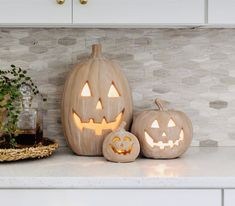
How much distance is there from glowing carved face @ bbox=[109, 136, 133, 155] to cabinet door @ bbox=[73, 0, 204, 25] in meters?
0.46

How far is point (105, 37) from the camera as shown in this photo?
2.39 metres

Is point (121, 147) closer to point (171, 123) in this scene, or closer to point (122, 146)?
point (122, 146)

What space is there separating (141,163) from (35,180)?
48cm

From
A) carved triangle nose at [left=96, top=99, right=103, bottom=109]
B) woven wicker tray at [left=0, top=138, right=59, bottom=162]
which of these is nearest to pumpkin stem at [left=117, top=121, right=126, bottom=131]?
carved triangle nose at [left=96, top=99, right=103, bottom=109]

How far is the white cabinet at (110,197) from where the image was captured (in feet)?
5.70

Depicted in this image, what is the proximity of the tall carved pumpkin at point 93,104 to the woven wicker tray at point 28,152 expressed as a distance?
0.45 feet

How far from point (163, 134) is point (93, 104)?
0.32 m

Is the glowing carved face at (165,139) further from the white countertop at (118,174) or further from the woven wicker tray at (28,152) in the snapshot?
the woven wicker tray at (28,152)

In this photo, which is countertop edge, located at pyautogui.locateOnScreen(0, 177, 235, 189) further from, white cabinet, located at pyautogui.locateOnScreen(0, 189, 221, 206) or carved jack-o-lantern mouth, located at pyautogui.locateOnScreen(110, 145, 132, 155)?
carved jack-o-lantern mouth, located at pyautogui.locateOnScreen(110, 145, 132, 155)

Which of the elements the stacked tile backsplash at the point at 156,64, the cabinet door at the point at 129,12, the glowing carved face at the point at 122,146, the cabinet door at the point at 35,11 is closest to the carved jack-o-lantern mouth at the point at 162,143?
the glowing carved face at the point at 122,146

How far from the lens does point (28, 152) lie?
1995mm

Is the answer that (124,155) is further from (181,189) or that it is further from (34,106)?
(34,106)

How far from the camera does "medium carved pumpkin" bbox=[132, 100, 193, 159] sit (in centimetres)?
209

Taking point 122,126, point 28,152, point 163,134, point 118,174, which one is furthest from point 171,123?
point 28,152
